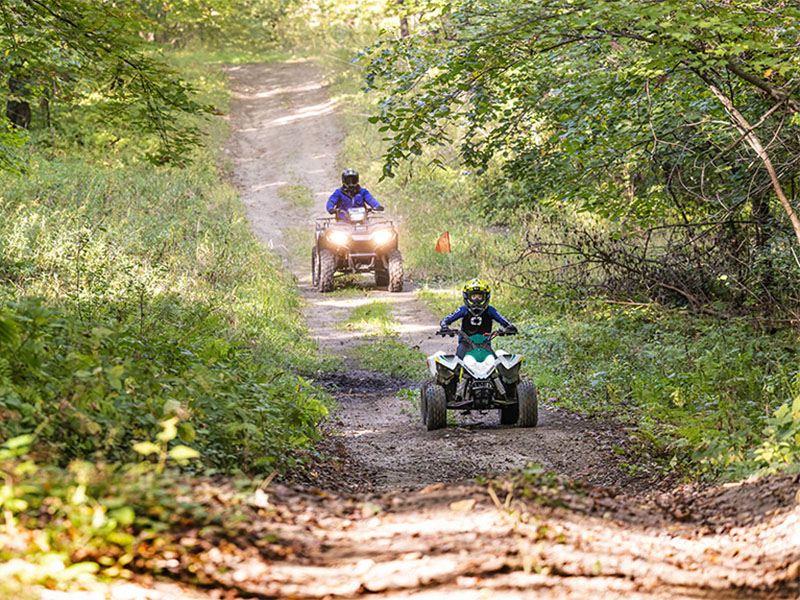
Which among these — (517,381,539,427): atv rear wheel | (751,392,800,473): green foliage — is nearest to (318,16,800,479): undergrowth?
(751,392,800,473): green foliage

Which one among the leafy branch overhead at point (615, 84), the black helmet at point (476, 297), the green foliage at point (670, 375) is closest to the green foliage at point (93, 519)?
the green foliage at point (670, 375)

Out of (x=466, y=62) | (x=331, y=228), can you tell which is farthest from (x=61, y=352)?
(x=331, y=228)

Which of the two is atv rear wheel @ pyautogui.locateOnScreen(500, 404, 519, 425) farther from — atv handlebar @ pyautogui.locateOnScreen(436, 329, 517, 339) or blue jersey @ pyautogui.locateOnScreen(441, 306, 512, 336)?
blue jersey @ pyautogui.locateOnScreen(441, 306, 512, 336)

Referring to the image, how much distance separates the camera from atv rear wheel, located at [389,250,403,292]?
16.4 metres

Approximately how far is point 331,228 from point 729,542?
1268 centimetres

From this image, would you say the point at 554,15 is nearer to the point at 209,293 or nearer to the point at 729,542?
the point at 729,542

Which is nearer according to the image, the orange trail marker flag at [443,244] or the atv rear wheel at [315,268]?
the atv rear wheel at [315,268]

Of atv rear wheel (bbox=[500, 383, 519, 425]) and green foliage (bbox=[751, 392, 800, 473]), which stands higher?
green foliage (bbox=[751, 392, 800, 473])

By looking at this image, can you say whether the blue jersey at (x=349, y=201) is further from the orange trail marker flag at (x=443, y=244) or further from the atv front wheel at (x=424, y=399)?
the atv front wheel at (x=424, y=399)

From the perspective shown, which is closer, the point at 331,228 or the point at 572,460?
the point at 572,460

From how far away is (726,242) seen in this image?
36.0ft

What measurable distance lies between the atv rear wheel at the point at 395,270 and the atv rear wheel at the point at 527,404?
8494 millimetres

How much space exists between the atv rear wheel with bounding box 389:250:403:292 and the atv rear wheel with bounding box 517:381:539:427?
27.9ft

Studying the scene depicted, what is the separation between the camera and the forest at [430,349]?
339 cm
